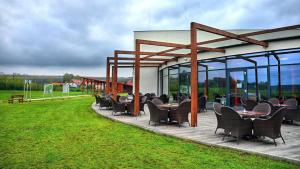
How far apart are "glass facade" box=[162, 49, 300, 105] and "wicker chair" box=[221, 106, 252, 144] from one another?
20.1 ft

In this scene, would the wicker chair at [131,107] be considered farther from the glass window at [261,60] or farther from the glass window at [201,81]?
the glass window at [261,60]

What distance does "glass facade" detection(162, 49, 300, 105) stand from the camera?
10039 millimetres

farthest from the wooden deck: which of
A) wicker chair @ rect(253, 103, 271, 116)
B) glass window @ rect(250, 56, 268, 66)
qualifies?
glass window @ rect(250, 56, 268, 66)

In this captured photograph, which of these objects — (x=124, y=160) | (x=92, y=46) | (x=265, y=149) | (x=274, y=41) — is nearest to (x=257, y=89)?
(x=274, y=41)

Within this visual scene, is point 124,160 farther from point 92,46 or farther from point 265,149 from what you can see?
point 92,46

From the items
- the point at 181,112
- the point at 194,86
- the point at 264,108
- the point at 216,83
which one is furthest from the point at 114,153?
the point at 216,83

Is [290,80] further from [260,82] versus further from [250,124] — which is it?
[250,124]

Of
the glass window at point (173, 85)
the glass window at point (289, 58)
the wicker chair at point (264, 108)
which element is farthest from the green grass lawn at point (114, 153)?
the glass window at point (173, 85)

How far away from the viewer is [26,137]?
6125 mm

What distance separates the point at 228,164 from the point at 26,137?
17.1 ft

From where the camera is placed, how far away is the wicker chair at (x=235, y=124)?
5.20 meters

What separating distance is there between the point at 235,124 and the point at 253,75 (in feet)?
23.2

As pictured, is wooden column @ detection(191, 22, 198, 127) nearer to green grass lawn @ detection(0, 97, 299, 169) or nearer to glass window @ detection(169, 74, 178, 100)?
green grass lawn @ detection(0, 97, 299, 169)

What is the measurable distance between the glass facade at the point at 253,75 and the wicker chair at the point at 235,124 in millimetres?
6133
